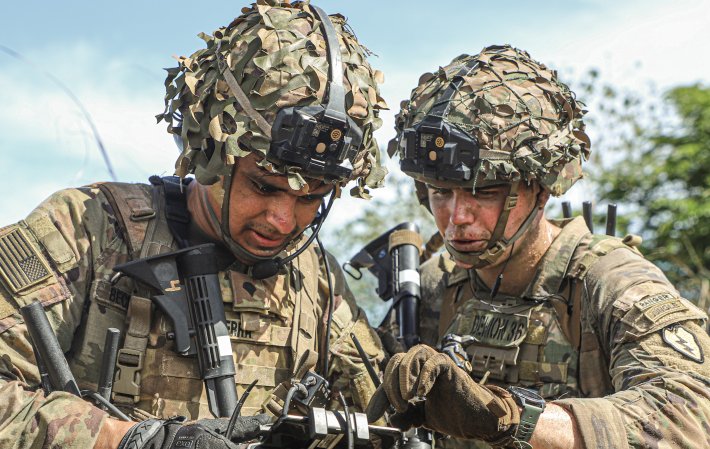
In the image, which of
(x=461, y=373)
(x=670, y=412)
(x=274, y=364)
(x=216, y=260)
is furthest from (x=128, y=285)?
(x=670, y=412)

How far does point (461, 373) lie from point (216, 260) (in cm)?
167

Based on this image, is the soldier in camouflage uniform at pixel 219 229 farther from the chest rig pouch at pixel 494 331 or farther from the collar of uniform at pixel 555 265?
the collar of uniform at pixel 555 265

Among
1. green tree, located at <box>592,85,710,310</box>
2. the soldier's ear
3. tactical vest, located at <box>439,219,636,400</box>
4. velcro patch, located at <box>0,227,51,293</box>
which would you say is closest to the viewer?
velcro patch, located at <box>0,227,51,293</box>

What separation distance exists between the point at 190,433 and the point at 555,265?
280 centimetres

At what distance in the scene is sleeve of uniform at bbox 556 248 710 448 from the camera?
4852 mm

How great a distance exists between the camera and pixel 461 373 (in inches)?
178

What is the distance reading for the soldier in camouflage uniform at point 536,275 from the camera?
5.08m

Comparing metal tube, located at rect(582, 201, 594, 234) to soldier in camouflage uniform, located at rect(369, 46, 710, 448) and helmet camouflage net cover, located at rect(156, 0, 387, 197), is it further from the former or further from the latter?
helmet camouflage net cover, located at rect(156, 0, 387, 197)

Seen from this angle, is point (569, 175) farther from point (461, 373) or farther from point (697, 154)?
point (697, 154)

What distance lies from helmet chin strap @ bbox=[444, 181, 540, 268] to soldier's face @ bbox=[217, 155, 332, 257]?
122 centimetres

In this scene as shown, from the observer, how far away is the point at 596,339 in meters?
5.68

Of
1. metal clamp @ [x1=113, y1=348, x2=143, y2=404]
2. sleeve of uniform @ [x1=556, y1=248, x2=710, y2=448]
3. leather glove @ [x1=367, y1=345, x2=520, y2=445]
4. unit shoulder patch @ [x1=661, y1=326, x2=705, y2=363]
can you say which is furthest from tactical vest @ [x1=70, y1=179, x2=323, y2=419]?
unit shoulder patch @ [x1=661, y1=326, x2=705, y2=363]

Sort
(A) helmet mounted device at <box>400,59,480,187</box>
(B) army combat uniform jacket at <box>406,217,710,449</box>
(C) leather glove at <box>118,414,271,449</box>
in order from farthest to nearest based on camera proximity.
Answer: (A) helmet mounted device at <box>400,59,480,187</box>
(B) army combat uniform jacket at <box>406,217,710,449</box>
(C) leather glove at <box>118,414,271,449</box>

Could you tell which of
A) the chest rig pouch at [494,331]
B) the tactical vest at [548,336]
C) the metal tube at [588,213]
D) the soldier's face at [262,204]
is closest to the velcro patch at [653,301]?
the tactical vest at [548,336]
